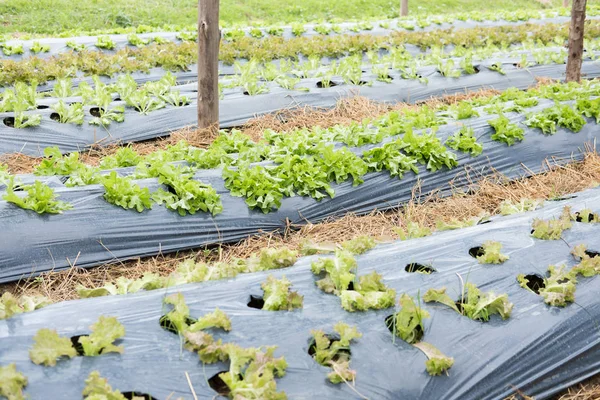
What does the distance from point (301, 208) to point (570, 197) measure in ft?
8.76

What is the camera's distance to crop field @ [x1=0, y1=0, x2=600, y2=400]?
3.10 meters

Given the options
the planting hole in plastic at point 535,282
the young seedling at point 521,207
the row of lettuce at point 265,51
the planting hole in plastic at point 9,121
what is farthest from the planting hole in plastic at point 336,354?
the row of lettuce at point 265,51

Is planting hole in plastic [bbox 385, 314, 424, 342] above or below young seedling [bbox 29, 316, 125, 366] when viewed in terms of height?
below

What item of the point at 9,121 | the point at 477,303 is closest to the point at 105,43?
the point at 9,121

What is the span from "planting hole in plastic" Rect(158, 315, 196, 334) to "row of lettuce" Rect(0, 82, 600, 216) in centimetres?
195

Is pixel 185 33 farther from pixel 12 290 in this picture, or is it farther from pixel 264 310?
pixel 264 310

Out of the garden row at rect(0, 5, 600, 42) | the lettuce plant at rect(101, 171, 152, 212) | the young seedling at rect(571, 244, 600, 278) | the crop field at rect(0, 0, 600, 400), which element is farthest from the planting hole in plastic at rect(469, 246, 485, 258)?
the garden row at rect(0, 5, 600, 42)

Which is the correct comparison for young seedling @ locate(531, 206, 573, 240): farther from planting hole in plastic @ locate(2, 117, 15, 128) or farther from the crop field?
planting hole in plastic @ locate(2, 117, 15, 128)

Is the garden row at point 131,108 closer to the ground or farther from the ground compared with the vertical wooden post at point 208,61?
closer to the ground

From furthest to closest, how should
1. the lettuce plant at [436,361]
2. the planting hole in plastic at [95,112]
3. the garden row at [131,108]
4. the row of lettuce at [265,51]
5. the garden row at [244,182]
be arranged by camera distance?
1. the row of lettuce at [265,51]
2. the planting hole in plastic at [95,112]
3. the garden row at [131,108]
4. the garden row at [244,182]
5. the lettuce plant at [436,361]

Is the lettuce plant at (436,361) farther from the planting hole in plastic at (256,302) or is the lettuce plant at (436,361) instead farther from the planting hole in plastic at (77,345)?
the planting hole in plastic at (77,345)

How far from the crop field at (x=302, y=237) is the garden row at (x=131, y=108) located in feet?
0.09

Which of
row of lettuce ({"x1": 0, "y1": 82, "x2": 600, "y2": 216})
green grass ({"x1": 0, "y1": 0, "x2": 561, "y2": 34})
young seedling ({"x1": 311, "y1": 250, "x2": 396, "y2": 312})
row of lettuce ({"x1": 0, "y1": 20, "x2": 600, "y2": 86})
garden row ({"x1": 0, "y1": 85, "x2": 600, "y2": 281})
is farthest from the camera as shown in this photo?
green grass ({"x1": 0, "y1": 0, "x2": 561, "y2": 34})

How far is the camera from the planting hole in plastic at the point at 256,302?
3695 mm
